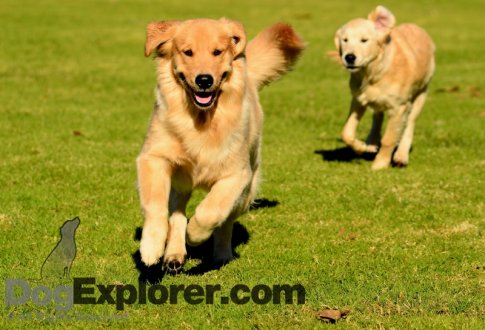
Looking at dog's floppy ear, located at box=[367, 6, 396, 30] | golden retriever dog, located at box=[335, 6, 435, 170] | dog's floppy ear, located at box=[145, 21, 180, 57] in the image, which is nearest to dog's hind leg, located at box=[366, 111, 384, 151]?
golden retriever dog, located at box=[335, 6, 435, 170]

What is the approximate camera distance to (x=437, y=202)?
8.30 m

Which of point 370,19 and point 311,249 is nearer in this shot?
point 311,249

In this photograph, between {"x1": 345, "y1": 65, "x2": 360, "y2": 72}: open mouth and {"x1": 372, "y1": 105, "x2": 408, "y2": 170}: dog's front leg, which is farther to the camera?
{"x1": 372, "y1": 105, "x2": 408, "y2": 170}: dog's front leg

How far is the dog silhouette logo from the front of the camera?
583cm

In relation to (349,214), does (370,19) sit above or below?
above

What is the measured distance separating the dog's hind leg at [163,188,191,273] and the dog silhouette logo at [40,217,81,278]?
2.36 feet

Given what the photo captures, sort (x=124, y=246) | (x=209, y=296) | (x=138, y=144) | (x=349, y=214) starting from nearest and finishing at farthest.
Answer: (x=209, y=296), (x=124, y=246), (x=349, y=214), (x=138, y=144)

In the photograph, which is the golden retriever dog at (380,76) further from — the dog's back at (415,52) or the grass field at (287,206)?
the grass field at (287,206)

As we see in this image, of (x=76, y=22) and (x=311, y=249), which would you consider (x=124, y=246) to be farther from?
(x=76, y=22)

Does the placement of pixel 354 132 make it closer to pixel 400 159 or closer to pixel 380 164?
pixel 380 164

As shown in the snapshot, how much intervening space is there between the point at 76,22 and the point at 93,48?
12.7 feet

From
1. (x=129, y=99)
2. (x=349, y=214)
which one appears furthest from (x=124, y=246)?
(x=129, y=99)

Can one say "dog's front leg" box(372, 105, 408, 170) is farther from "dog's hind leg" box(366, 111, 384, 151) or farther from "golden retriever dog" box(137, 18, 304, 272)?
"golden retriever dog" box(137, 18, 304, 272)

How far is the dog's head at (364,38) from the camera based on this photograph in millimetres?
10062
